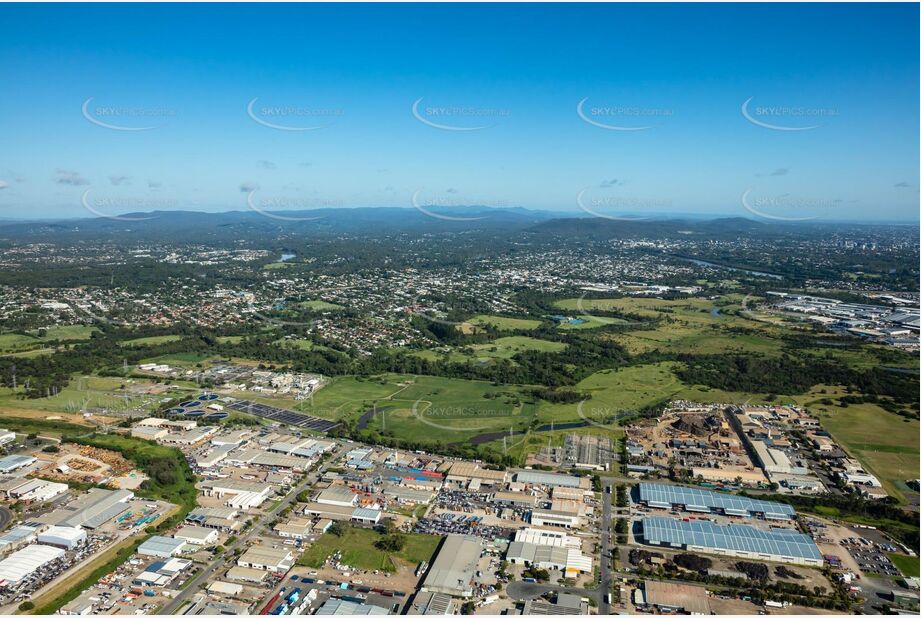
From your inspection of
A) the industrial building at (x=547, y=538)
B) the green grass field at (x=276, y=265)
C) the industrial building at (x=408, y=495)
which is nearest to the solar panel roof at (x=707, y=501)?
the industrial building at (x=547, y=538)

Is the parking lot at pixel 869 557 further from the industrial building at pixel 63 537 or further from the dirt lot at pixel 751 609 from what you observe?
the industrial building at pixel 63 537

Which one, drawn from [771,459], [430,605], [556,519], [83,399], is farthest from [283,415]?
[771,459]

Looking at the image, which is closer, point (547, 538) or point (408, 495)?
point (547, 538)

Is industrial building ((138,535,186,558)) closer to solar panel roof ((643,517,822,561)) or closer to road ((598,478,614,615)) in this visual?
road ((598,478,614,615))

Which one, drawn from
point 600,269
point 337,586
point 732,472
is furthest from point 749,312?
point 337,586

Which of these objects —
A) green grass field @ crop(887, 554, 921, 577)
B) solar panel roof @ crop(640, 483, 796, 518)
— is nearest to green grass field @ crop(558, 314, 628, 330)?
solar panel roof @ crop(640, 483, 796, 518)

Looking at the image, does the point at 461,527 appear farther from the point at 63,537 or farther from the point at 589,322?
the point at 589,322

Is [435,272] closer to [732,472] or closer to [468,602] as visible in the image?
[732,472]
